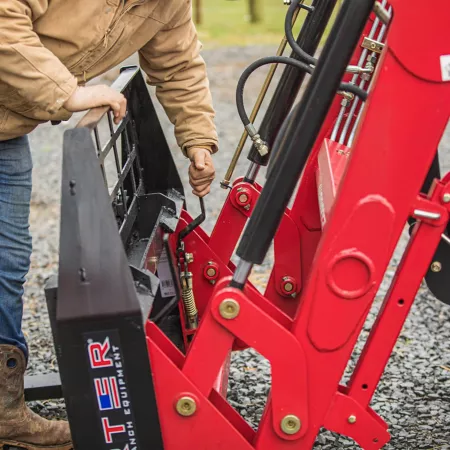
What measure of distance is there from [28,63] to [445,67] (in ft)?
3.08

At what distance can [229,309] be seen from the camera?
176 centimetres

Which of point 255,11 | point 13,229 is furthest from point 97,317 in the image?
point 255,11

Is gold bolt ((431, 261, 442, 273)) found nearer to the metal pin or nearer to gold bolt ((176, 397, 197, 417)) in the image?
the metal pin

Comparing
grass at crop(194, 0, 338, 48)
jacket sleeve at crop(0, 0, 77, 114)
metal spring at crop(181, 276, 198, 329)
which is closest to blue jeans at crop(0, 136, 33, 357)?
jacket sleeve at crop(0, 0, 77, 114)

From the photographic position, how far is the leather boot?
→ 2.34 metres

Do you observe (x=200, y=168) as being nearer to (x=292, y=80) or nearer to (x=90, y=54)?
(x=292, y=80)

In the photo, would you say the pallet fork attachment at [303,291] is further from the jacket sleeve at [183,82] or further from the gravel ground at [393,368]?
the gravel ground at [393,368]

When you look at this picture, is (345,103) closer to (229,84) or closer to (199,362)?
(199,362)

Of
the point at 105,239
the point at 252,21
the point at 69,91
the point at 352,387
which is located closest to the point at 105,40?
the point at 69,91

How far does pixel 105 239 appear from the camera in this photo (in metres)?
1.70

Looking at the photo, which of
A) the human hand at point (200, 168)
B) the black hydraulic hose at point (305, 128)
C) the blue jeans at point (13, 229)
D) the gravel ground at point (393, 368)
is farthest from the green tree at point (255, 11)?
the black hydraulic hose at point (305, 128)

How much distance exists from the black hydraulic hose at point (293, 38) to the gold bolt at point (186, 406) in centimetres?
94

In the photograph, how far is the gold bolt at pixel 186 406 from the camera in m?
1.82

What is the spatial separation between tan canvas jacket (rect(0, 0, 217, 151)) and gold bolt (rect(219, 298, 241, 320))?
63 cm
